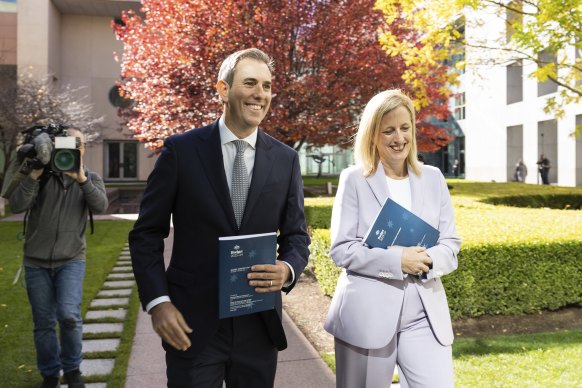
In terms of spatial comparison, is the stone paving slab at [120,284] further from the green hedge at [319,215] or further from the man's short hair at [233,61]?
the man's short hair at [233,61]

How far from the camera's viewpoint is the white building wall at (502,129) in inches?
1224

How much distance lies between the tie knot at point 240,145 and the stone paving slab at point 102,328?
430 cm

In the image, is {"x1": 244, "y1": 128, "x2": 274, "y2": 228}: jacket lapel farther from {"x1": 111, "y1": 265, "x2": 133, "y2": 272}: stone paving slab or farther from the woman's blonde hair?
{"x1": 111, "y1": 265, "x2": 133, "y2": 272}: stone paving slab

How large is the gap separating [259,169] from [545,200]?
14.1m

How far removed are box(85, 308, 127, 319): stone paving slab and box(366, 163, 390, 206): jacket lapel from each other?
15.4ft

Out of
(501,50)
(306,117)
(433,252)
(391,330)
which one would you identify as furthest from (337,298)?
(306,117)

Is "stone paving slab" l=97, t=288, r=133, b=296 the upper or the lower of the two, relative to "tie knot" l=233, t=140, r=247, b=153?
lower

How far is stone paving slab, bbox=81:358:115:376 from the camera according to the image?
482 centimetres

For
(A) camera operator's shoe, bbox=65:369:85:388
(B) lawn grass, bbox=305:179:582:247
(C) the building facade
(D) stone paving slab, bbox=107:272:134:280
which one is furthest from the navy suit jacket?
(C) the building facade

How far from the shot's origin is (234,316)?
7.49ft

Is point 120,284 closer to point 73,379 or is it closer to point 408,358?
point 73,379

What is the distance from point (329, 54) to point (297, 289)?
9.30m

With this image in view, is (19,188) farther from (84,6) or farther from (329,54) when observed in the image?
(84,6)

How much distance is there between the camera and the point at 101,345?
5598 mm
